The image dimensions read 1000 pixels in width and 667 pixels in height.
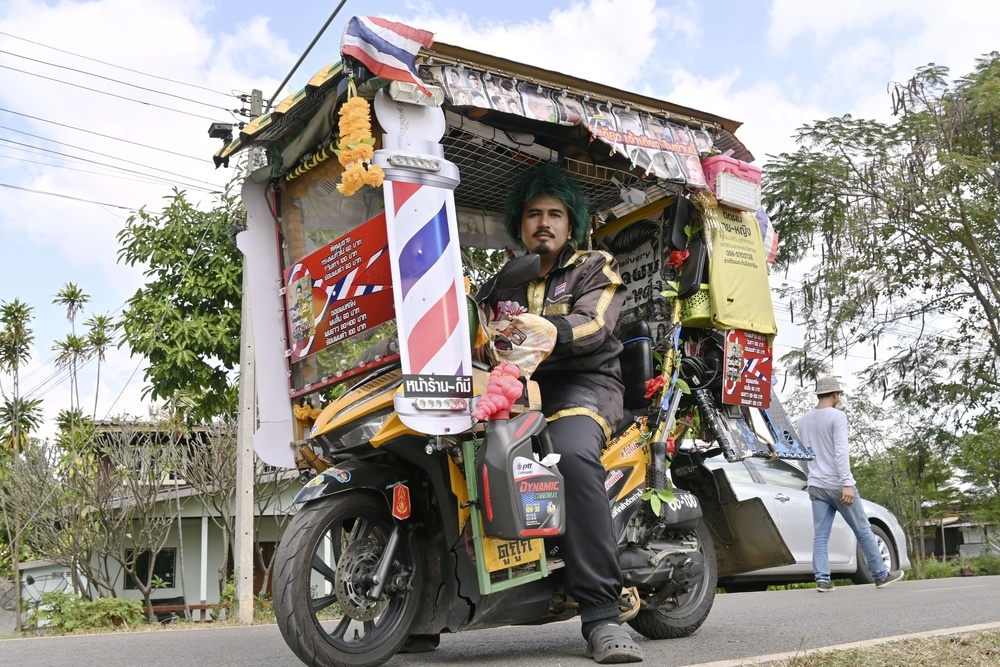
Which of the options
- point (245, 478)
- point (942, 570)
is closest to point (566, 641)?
point (245, 478)

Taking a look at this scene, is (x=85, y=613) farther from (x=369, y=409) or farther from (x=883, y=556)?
(x=883, y=556)

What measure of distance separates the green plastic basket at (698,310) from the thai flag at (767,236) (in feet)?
2.03

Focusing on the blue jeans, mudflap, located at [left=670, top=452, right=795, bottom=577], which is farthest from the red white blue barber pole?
the blue jeans

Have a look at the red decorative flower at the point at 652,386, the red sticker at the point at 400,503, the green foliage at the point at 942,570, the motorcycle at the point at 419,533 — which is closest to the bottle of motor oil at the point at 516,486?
the motorcycle at the point at 419,533

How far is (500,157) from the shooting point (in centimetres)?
551

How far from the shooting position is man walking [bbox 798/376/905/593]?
892 centimetres

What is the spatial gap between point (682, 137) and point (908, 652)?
2825mm

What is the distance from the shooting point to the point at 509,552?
4078mm

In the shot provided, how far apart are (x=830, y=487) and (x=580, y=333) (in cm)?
537

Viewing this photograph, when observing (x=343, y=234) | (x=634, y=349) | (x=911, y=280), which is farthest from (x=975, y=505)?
(x=343, y=234)

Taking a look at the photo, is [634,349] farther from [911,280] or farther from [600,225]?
[911,280]

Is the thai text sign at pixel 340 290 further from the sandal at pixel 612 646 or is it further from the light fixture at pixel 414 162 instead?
the sandal at pixel 612 646

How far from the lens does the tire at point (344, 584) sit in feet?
12.1

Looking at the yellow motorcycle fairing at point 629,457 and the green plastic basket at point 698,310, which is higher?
the green plastic basket at point 698,310
